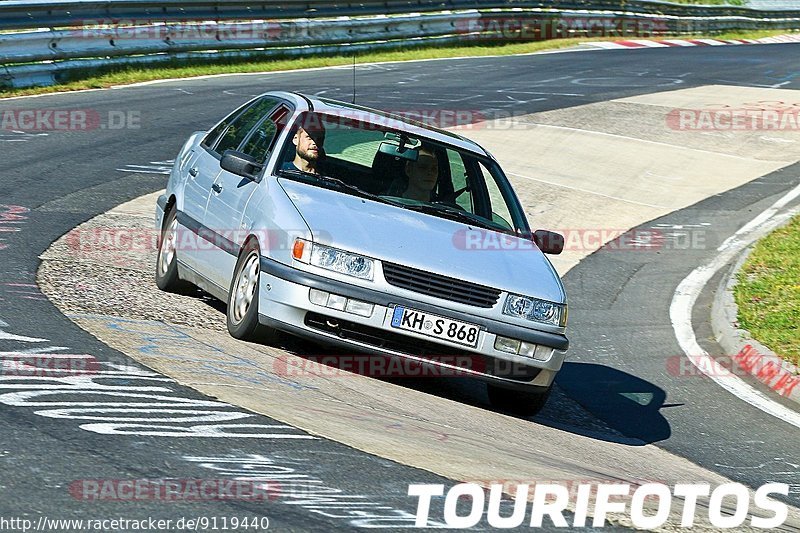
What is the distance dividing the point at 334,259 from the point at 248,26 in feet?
61.6

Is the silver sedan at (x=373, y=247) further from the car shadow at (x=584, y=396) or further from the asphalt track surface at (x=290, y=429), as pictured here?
the asphalt track surface at (x=290, y=429)

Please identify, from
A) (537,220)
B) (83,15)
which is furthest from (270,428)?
(83,15)

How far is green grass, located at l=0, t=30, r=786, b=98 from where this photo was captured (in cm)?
2003

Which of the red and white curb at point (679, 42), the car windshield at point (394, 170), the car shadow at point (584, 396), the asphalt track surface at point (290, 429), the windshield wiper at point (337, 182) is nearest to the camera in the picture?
the asphalt track surface at point (290, 429)

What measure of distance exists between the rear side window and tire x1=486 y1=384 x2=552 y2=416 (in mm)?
2573

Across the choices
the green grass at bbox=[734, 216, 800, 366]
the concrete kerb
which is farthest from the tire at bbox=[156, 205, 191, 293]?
the green grass at bbox=[734, 216, 800, 366]

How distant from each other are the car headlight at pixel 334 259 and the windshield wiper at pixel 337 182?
857mm

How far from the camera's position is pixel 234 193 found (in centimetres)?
804

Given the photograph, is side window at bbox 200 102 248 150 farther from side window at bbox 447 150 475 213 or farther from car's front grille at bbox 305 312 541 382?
car's front grille at bbox 305 312 541 382

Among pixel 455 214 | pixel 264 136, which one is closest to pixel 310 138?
pixel 264 136

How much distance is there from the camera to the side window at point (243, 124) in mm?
8758

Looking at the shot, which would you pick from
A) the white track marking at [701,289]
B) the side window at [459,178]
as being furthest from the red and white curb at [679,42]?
the side window at [459,178]

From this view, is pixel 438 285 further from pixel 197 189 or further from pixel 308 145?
pixel 197 189

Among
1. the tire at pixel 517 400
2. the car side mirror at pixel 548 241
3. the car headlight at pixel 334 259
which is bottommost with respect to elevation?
the tire at pixel 517 400
